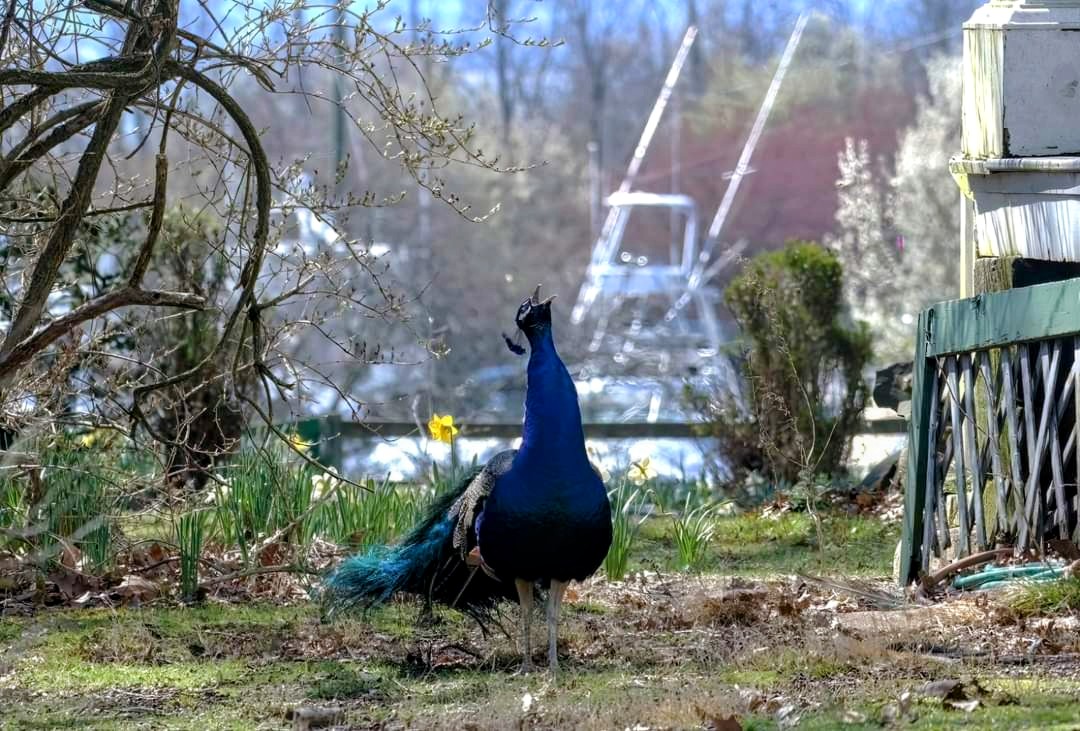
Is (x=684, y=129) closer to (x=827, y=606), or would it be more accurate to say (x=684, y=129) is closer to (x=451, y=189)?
(x=451, y=189)

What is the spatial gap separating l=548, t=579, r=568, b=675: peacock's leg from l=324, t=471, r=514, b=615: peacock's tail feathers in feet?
0.98

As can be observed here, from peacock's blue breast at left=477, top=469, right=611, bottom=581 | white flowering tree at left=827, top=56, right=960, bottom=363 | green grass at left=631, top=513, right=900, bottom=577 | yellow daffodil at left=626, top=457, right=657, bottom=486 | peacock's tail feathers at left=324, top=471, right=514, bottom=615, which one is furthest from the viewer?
white flowering tree at left=827, top=56, right=960, bottom=363

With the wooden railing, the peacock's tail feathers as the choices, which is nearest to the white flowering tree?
the wooden railing

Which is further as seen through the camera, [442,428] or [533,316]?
[442,428]

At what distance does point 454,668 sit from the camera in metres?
5.93

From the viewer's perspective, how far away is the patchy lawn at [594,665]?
4.68m

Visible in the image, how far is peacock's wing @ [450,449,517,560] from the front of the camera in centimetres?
571

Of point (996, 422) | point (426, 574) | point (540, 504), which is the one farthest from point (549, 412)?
point (996, 422)

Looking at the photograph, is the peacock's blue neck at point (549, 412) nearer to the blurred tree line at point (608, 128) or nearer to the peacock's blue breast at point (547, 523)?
the peacock's blue breast at point (547, 523)

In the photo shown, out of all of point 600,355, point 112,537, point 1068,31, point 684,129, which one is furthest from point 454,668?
point 684,129

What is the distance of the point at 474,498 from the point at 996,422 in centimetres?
223

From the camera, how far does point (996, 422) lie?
6488 millimetres

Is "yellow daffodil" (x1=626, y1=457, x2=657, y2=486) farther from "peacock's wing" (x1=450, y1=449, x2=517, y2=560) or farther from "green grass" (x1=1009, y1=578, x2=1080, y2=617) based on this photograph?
"green grass" (x1=1009, y1=578, x2=1080, y2=617)

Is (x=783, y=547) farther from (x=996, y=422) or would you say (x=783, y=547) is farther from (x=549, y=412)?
(x=549, y=412)
